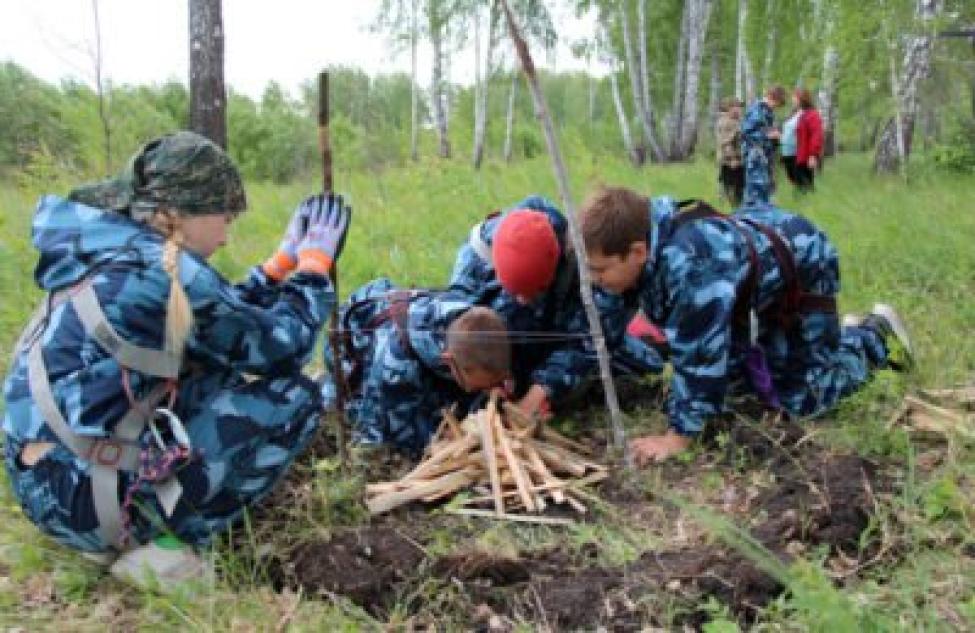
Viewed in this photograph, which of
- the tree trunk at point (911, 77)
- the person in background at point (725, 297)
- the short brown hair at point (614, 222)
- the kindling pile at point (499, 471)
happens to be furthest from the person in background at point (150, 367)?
the tree trunk at point (911, 77)

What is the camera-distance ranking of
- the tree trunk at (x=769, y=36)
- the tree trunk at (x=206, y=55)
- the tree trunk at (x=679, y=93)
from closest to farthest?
the tree trunk at (x=206, y=55), the tree trunk at (x=769, y=36), the tree trunk at (x=679, y=93)

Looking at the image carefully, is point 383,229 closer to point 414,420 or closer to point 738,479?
point 414,420

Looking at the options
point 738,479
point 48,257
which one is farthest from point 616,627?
point 48,257

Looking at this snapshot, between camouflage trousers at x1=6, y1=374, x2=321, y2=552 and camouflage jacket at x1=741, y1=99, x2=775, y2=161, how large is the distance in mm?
8021

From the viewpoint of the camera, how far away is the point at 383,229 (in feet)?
24.3

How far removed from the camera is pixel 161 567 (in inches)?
105

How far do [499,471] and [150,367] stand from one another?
1.37 m

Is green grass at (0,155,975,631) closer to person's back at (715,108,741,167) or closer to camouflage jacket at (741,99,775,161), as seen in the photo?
camouflage jacket at (741,99,775,161)

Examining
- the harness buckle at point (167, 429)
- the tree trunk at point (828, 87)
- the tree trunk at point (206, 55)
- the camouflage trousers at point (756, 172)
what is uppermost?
the tree trunk at point (828, 87)

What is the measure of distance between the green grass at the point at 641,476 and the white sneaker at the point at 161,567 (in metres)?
0.06

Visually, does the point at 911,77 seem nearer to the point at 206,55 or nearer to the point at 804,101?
the point at 804,101

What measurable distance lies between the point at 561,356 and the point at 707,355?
28.2 inches

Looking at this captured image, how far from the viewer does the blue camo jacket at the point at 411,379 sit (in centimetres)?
362

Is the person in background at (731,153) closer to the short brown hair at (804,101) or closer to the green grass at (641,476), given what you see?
the short brown hair at (804,101)
